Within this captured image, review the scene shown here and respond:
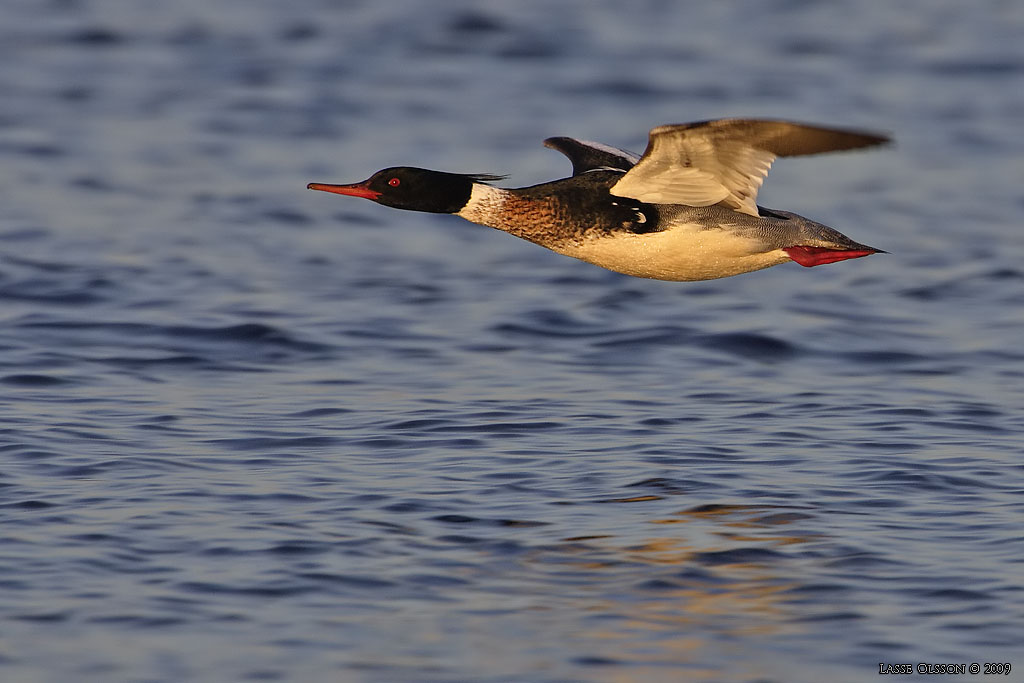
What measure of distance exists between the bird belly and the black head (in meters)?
0.83

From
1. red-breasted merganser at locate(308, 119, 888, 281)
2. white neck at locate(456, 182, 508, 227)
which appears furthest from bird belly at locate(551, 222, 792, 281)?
white neck at locate(456, 182, 508, 227)

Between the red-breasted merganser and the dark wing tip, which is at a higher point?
the dark wing tip

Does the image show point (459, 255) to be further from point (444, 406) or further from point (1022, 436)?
point (1022, 436)

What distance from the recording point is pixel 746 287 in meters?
13.3

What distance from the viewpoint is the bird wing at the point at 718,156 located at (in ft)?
23.5

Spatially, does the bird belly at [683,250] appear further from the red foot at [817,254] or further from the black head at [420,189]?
the black head at [420,189]

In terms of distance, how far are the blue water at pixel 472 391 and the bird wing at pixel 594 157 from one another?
4.87 feet

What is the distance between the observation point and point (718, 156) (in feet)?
26.1

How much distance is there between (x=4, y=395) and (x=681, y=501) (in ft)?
13.8

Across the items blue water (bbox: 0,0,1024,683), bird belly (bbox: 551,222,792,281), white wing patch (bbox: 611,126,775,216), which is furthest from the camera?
bird belly (bbox: 551,222,792,281)

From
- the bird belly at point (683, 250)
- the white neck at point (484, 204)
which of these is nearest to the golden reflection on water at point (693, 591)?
the bird belly at point (683, 250)

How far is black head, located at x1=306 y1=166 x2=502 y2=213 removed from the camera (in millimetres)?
8906

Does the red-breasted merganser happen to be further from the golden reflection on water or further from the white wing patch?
the golden reflection on water

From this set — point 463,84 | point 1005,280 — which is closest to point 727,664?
point 1005,280
